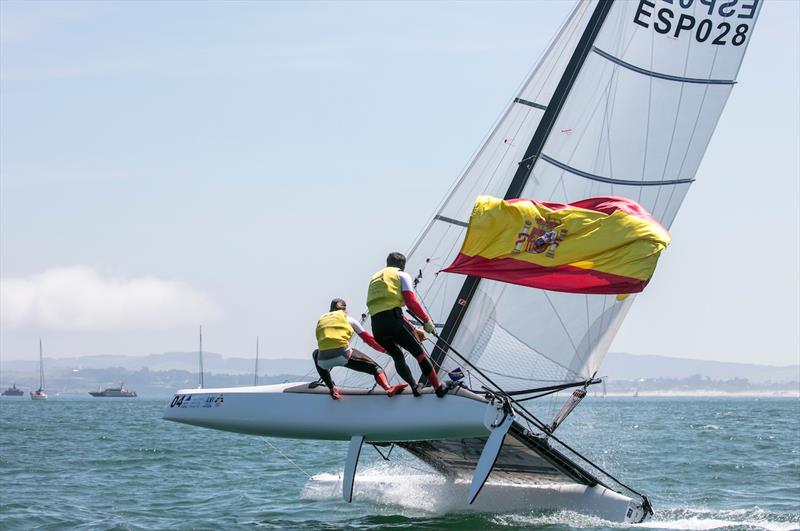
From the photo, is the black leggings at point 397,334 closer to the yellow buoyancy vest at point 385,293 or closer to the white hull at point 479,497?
the yellow buoyancy vest at point 385,293

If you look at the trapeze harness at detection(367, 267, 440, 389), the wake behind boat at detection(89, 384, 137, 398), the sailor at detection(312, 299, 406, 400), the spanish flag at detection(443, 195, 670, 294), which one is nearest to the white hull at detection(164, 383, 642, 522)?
the sailor at detection(312, 299, 406, 400)

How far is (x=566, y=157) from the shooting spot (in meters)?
12.2

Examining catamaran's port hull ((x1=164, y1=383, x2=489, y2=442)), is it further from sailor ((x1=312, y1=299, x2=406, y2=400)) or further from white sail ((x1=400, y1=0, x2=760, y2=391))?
white sail ((x1=400, y1=0, x2=760, y2=391))

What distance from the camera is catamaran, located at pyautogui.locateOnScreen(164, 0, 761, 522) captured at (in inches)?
469

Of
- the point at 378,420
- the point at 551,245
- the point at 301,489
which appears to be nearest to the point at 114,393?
the point at 301,489

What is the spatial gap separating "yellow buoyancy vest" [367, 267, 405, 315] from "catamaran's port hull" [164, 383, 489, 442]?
3.11 ft

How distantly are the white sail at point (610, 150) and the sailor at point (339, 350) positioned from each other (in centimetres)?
134

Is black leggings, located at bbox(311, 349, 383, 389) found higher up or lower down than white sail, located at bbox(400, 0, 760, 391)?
lower down

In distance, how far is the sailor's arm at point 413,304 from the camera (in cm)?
1009

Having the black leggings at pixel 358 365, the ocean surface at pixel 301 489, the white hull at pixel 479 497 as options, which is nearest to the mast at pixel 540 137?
the black leggings at pixel 358 365

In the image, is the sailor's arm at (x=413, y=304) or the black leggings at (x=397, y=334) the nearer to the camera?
the sailor's arm at (x=413, y=304)

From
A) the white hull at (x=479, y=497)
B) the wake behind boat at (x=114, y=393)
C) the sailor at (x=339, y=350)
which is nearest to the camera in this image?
the sailor at (x=339, y=350)

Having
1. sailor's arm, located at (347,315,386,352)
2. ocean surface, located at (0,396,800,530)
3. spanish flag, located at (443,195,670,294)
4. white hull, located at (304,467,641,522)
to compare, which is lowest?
ocean surface, located at (0,396,800,530)

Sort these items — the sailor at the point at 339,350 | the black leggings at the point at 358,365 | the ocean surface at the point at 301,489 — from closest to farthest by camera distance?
the sailor at the point at 339,350 < the black leggings at the point at 358,365 < the ocean surface at the point at 301,489
